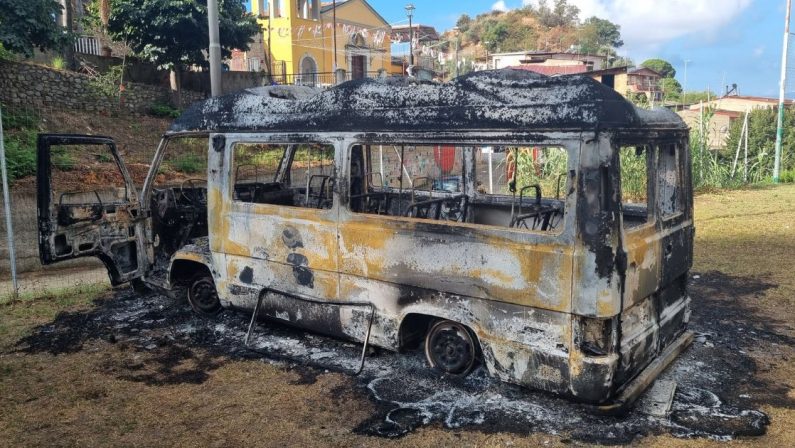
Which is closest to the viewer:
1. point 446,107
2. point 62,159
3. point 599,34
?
point 446,107

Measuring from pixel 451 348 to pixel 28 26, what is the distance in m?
13.4

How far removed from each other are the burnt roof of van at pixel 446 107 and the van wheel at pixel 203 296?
160 centimetres

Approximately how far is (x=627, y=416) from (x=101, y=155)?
13334 mm

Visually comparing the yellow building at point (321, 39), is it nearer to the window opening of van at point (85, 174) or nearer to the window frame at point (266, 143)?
the window opening of van at point (85, 174)

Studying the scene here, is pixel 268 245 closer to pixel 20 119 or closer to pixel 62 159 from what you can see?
pixel 62 159

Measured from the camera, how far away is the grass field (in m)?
3.92

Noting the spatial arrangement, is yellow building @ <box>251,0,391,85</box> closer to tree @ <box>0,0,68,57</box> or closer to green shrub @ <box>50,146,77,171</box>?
tree @ <box>0,0,68,57</box>

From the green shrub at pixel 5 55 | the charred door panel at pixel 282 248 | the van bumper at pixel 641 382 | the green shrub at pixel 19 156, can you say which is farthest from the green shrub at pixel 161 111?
the van bumper at pixel 641 382

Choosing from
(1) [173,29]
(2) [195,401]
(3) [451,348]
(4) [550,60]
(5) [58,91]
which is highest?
(4) [550,60]

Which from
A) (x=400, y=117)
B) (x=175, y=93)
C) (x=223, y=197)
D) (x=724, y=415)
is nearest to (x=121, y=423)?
(x=223, y=197)

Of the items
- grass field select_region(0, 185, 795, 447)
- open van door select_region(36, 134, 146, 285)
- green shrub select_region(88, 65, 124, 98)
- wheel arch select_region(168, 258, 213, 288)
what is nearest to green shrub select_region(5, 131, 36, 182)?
green shrub select_region(88, 65, 124, 98)

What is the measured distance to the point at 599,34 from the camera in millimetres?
71562

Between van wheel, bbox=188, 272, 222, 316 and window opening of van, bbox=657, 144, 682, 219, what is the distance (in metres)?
4.36

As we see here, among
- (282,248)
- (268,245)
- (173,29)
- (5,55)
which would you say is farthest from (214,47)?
(173,29)
